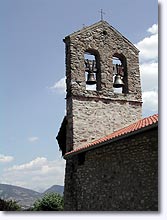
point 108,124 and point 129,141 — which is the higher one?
point 108,124

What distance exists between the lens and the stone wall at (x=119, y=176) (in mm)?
5681

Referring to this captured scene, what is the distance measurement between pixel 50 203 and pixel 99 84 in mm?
10671

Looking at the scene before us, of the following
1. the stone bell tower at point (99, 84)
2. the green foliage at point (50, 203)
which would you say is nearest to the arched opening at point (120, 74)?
the stone bell tower at point (99, 84)

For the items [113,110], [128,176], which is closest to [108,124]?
[113,110]

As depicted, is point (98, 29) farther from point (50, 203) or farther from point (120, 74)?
point (50, 203)

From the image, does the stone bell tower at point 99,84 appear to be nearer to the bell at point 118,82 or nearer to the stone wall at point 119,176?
the bell at point 118,82

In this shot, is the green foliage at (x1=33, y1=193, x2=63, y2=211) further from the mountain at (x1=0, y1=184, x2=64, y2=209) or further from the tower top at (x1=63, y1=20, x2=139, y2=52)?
the tower top at (x1=63, y1=20, x2=139, y2=52)

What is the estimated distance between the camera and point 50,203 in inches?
719

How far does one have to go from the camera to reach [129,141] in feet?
20.6

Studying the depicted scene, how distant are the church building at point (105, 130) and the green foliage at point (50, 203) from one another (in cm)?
913

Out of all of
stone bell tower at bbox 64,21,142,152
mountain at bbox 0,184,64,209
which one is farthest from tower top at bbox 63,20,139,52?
mountain at bbox 0,184,64,209

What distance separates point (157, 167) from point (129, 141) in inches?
35.6

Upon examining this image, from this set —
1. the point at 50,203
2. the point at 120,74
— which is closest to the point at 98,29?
the point at 120,74

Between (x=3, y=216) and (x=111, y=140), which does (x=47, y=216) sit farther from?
(x=111, y=140)
